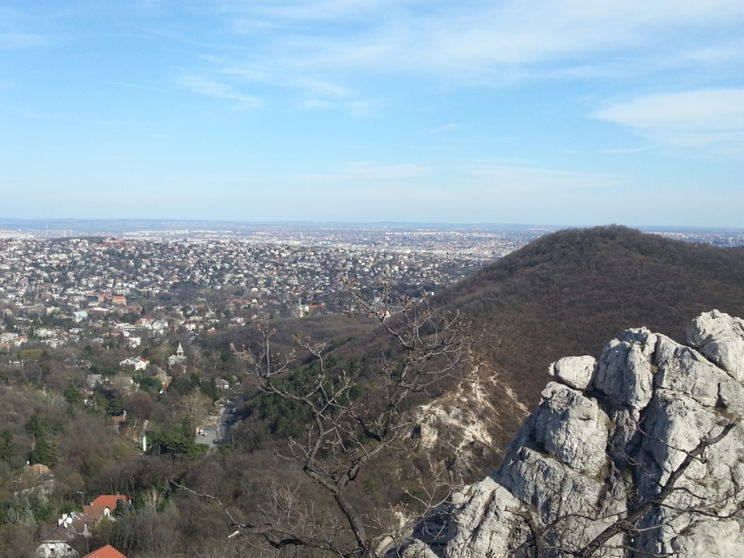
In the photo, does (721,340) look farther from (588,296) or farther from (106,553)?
(588,296)

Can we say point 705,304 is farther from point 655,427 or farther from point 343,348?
point 655,427

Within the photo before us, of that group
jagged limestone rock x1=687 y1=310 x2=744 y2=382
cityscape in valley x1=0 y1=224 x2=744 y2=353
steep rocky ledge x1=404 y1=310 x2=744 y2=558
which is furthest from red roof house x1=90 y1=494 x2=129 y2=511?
cityscape in valley x1=0 y1=224 x2=744 y2=353

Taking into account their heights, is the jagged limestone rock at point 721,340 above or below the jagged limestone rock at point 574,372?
above

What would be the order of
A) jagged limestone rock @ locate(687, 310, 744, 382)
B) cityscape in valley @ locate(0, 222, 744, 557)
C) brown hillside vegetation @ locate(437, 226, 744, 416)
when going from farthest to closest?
brown hillside vegetation @ locate(437, 226, 744, 416)
cityscape in valley @ locate(0, 222, 744, 557)
jagged limestone rock @ locate(687, 310, 744, 382)

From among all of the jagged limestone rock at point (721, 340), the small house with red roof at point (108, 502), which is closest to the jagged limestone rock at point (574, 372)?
the jagged limestone rock at point (721, 340)

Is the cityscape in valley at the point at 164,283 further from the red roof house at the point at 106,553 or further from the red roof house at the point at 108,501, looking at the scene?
the red roof house at the point at 106,553

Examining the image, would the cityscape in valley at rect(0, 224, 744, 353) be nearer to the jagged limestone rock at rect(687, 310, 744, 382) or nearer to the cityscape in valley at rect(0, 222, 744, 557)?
the cityscape in valley at rect(0, 222, 744, 557)

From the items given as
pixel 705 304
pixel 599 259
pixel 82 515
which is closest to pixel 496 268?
pixel 599 259
